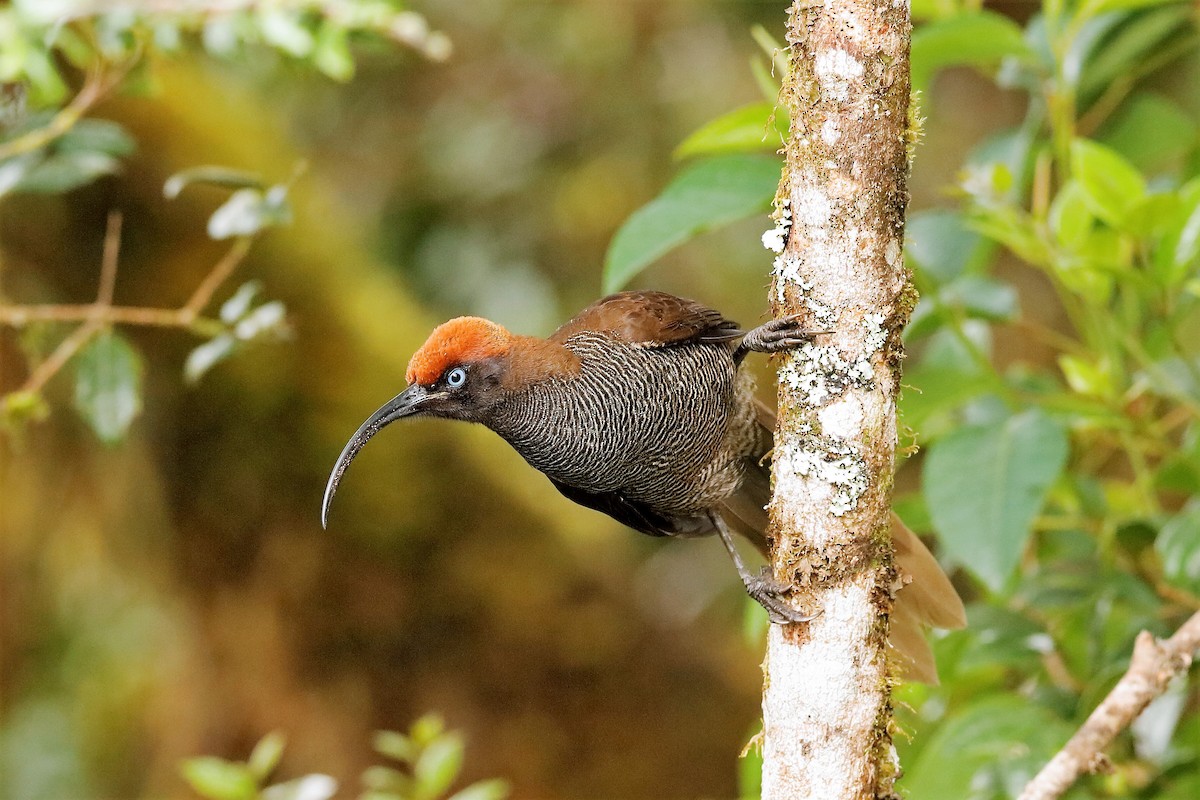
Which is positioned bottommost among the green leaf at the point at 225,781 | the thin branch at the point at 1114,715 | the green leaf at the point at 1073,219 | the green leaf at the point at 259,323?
the green leaf at the point at 225,781

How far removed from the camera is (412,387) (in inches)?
106

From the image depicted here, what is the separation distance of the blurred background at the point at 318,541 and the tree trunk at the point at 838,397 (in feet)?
5.88

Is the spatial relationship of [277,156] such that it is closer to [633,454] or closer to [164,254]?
[164,254]

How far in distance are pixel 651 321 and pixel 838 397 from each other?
1122 mm

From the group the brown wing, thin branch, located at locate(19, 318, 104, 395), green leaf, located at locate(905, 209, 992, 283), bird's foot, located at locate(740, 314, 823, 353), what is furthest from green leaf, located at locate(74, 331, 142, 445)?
green leaf, located at locate(905, 209, 992, 283)

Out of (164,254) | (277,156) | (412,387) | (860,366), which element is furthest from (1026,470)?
(277,156)

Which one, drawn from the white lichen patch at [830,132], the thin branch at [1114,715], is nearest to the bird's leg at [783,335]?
the white lichen patch at [830,132]

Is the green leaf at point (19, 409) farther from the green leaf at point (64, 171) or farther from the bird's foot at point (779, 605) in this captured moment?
the bird's foot at point (779, 605)

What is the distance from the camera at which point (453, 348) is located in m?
2.66

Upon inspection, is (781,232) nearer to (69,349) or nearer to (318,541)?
(69,349)

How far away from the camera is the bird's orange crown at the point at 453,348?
263cm

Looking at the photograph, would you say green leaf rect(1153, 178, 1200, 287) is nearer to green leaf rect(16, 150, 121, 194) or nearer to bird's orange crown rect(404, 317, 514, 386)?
bird's orange crown rect(404, 317, 514, 386)

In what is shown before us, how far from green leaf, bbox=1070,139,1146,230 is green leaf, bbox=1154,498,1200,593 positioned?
0.68 metres

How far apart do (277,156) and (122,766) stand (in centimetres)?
274
